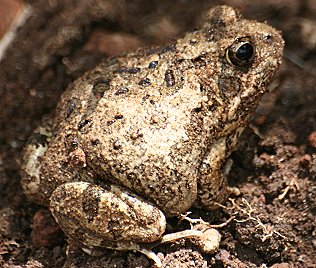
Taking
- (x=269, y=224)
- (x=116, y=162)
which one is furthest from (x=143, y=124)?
(x=269, y=224)

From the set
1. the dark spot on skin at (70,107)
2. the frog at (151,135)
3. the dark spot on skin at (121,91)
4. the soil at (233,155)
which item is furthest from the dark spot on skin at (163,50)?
the soil at (233,155)

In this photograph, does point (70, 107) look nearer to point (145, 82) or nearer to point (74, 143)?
point (74, 143)

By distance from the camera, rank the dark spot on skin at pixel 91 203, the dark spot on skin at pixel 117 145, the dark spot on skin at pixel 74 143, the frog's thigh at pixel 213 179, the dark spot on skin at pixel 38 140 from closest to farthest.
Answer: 1. the dark spot on skin at pixel 91 203
2. the dark spot on skin at pixel 117 145
3. the dark spot on skin at pixel 74 143
4. the frog's thigh at pixel 213 179
5. the dark spot on skin at pixel 38 140

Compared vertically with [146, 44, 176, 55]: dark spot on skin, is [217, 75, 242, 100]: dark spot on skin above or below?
below

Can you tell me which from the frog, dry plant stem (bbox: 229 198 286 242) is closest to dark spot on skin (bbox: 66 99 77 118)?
the frog

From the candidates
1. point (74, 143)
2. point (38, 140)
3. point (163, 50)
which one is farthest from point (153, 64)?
point (38, 140)

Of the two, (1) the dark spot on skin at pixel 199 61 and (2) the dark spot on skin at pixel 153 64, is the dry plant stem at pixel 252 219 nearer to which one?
(1) the dark spot on skin at pixel 199 61

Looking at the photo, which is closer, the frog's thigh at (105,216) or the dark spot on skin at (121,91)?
the frog's thigh at (105,216)

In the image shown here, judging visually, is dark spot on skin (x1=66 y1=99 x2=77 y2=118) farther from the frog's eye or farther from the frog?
the frog's eye
